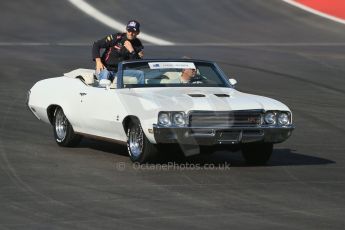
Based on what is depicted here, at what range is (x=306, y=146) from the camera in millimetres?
15055

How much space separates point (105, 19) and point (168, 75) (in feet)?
79.2

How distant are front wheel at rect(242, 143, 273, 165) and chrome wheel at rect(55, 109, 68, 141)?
2.70 metres

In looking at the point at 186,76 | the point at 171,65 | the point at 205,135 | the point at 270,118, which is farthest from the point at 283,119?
the point at 171,65

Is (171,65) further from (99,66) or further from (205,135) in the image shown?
(205,135)

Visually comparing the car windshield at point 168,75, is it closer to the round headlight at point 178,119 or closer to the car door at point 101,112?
the car door at point 101,112

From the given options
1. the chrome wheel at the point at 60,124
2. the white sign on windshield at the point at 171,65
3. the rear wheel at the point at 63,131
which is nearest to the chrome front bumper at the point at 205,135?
the white sign on windshield at the point at 171,65

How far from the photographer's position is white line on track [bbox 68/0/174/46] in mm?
32812

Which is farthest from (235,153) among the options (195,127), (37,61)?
(37,61)

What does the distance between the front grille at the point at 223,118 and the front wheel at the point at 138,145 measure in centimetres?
61

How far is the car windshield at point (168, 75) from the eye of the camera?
44.5 feet

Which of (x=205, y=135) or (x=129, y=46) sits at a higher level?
(x=129, y=46)

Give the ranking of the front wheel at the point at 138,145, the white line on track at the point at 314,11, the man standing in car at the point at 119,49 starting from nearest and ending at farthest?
the front wheel at the point at 138,145, the man standing in car at the point at 119,49, the white line on track at the point at 314,11

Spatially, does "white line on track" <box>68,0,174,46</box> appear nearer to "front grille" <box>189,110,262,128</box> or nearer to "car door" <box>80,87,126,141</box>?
"car door" <box>80,87,126,141</box>

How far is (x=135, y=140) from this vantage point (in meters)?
12.7
